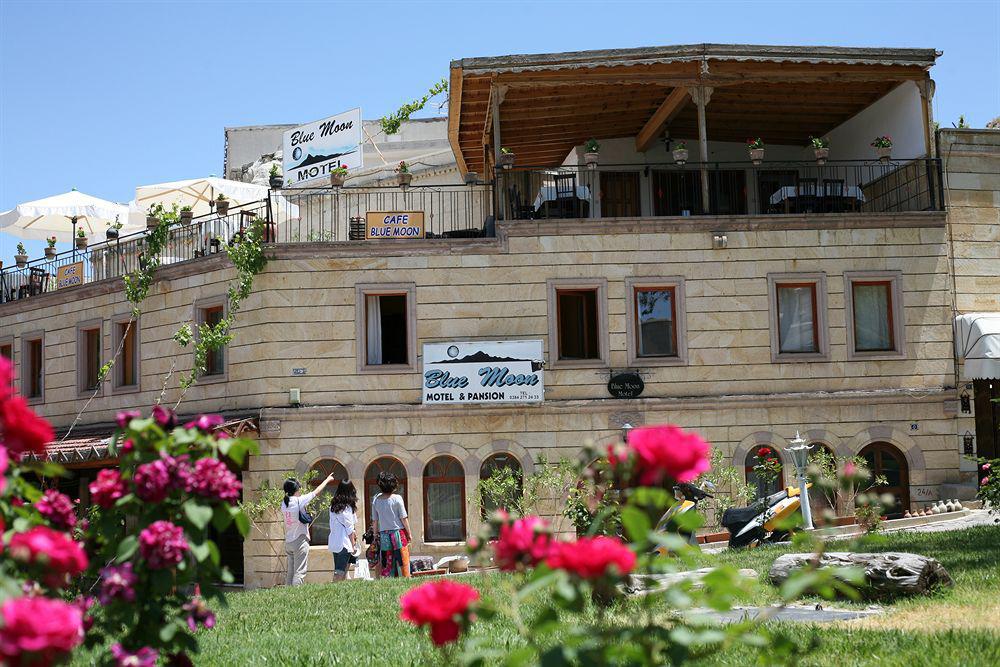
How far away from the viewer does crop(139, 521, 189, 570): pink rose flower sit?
4.34 m

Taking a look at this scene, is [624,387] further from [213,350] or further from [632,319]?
[213,350]

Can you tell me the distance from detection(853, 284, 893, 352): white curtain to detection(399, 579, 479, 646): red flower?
1914cm

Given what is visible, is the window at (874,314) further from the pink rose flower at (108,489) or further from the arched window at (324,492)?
the pink rose flower at (108,489)

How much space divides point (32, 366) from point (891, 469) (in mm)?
20250

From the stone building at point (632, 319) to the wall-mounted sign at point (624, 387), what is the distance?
0.08 metres

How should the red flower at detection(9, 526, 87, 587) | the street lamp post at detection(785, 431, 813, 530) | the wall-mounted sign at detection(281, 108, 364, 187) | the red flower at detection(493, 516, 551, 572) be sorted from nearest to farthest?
the red flower at detection(9, 526, 87, 587), the red flower at detection(493, 516, 551, 572), the street lamp post at detection(785, 431, 813, 530), the wall-mounted sign at detection(281, 108, 364, 187)

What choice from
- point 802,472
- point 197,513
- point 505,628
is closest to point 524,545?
point 197,513

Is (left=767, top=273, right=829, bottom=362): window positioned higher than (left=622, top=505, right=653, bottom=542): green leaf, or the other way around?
(left=767, top=273, right=829, bottom=362): window

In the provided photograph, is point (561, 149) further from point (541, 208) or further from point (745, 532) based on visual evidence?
point (745, 532)

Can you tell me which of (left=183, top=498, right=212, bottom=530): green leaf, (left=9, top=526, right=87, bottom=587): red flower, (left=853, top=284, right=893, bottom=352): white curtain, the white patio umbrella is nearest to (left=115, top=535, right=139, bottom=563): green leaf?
(left=183, top=498, right=212, bottom=530): green leaf

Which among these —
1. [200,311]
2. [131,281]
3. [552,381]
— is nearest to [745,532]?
[552,381]

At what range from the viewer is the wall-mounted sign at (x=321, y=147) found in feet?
108

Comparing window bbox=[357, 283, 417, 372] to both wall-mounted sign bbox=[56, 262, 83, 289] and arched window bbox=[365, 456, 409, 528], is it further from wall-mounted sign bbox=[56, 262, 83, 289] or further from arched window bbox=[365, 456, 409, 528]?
wall-mounted sign bbox=[56, 262, 83, 289]

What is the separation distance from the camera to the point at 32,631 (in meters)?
2.86
